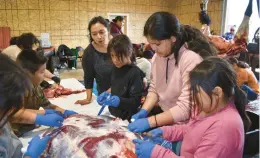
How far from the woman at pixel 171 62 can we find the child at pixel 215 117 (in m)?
0.26

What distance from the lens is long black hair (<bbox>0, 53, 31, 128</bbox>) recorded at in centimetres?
77

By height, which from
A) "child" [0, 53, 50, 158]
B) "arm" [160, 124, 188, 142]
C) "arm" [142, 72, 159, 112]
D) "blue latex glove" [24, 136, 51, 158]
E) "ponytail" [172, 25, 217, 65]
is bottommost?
"blue latex glove" [24, 136, 51, 158]

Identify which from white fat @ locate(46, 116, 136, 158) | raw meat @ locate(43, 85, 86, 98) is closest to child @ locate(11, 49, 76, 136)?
white fat @ locate(46, 116, 136, 158)

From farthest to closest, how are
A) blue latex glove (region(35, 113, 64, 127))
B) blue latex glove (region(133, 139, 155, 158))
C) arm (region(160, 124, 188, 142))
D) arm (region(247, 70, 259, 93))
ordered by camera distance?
arm (region(247, 70, 259, 93)) → blue latex glove (region(35, 113, 64, 127)) → arm (region(160, 124, 188, 142)) → blue latex glove (region(133, 139, 155, 158))

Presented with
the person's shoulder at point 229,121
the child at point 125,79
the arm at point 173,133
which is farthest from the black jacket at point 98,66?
the person's shoulder at point 229,121

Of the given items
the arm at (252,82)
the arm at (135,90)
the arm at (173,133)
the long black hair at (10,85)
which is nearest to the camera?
the long black hair at (10,85)

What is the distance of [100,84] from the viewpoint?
81.8 inches

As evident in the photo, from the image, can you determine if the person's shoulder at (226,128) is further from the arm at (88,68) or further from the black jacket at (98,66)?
the arm at (88,68)

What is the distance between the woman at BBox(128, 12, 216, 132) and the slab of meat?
0.12 meters

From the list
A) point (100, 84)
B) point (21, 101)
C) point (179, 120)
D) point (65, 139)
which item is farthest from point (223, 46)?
point (21, 101)

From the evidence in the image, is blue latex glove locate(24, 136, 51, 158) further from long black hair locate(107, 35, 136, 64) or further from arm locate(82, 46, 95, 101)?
arm locate(82, 46, 95, 101)

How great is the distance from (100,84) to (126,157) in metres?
1.16

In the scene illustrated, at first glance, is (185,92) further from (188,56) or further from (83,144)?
(83,144)

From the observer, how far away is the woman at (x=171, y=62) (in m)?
1.21
